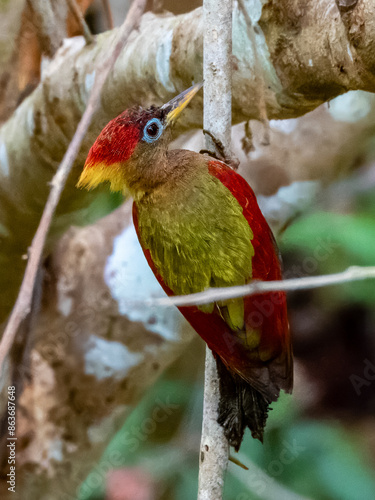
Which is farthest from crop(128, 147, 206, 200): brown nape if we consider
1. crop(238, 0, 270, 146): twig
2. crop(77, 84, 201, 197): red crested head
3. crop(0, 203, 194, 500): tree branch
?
crop(0, 203, 194, 500): tree branch

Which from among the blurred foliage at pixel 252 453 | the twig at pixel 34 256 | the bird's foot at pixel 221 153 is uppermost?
the twig at pixel 34 256

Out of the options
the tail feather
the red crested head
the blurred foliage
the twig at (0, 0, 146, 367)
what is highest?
the twig at (0, 0, 146, 367)

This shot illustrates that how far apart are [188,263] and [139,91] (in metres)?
0.54

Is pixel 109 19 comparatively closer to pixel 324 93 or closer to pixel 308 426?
pixel 324 93

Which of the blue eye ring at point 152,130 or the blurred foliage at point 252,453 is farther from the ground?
the blue eye ring at point 152,130

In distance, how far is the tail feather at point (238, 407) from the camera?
693 millimetres

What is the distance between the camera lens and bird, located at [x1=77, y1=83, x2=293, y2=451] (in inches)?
26.7

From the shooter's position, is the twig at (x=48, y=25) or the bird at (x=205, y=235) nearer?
the bird at (x=205, y=235)

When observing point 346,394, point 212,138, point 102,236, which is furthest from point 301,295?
point 212,138

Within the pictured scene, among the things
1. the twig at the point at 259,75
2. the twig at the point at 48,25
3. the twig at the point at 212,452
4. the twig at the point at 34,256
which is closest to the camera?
the twig at the point at 34,256

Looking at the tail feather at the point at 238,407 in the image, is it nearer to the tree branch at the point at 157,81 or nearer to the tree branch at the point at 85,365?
the tree branch at the point at 157,81

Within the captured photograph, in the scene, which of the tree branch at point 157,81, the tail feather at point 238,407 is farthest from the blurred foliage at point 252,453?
the tail feather at point 238,407

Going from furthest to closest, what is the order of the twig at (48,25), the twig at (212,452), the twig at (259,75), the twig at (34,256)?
the twig at (48,25) < the twig at (259,75) < the twig at (212,452) < the twig at (34,256)

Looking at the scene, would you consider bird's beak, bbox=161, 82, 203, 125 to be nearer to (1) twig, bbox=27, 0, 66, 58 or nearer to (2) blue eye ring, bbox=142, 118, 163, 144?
(2) blue eye ring, bbox=142, 118, 163, 144
